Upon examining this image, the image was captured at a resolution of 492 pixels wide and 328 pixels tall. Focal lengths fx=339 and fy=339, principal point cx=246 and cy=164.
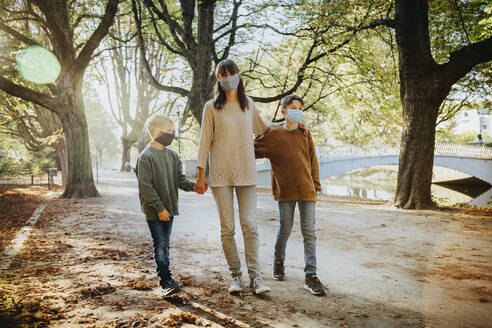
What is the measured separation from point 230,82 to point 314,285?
208 centimetres

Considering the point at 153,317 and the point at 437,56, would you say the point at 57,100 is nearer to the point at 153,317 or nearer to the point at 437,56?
the point at 153,317

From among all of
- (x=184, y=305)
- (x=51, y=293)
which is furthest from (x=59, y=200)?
(x=184, y=305)

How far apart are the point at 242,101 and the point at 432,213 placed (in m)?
6.95

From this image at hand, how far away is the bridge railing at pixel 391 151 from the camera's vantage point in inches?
1374

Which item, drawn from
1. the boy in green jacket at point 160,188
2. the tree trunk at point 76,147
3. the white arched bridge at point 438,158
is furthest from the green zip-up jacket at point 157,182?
the white arched bridge at point 438,158

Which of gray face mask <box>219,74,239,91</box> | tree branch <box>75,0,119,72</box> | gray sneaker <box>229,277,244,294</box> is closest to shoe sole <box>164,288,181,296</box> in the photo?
gray sneaker <box>229,277,244,294</box>

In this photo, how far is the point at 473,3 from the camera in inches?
413

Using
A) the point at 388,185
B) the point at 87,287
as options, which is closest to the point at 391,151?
the point at 388,185

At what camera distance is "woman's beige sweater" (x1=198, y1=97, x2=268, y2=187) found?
316cm

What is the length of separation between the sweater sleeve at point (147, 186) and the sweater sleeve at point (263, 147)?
43.1 inches

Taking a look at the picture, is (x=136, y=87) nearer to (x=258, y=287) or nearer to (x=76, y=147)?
(x=76, y=147)

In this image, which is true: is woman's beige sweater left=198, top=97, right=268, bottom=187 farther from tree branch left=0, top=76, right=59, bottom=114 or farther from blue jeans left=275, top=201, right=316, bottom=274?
tree branch left=0, top=76, right=59, bottom=114

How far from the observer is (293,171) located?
3480mm

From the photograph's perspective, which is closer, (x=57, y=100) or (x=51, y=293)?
(x=51, y=293)
